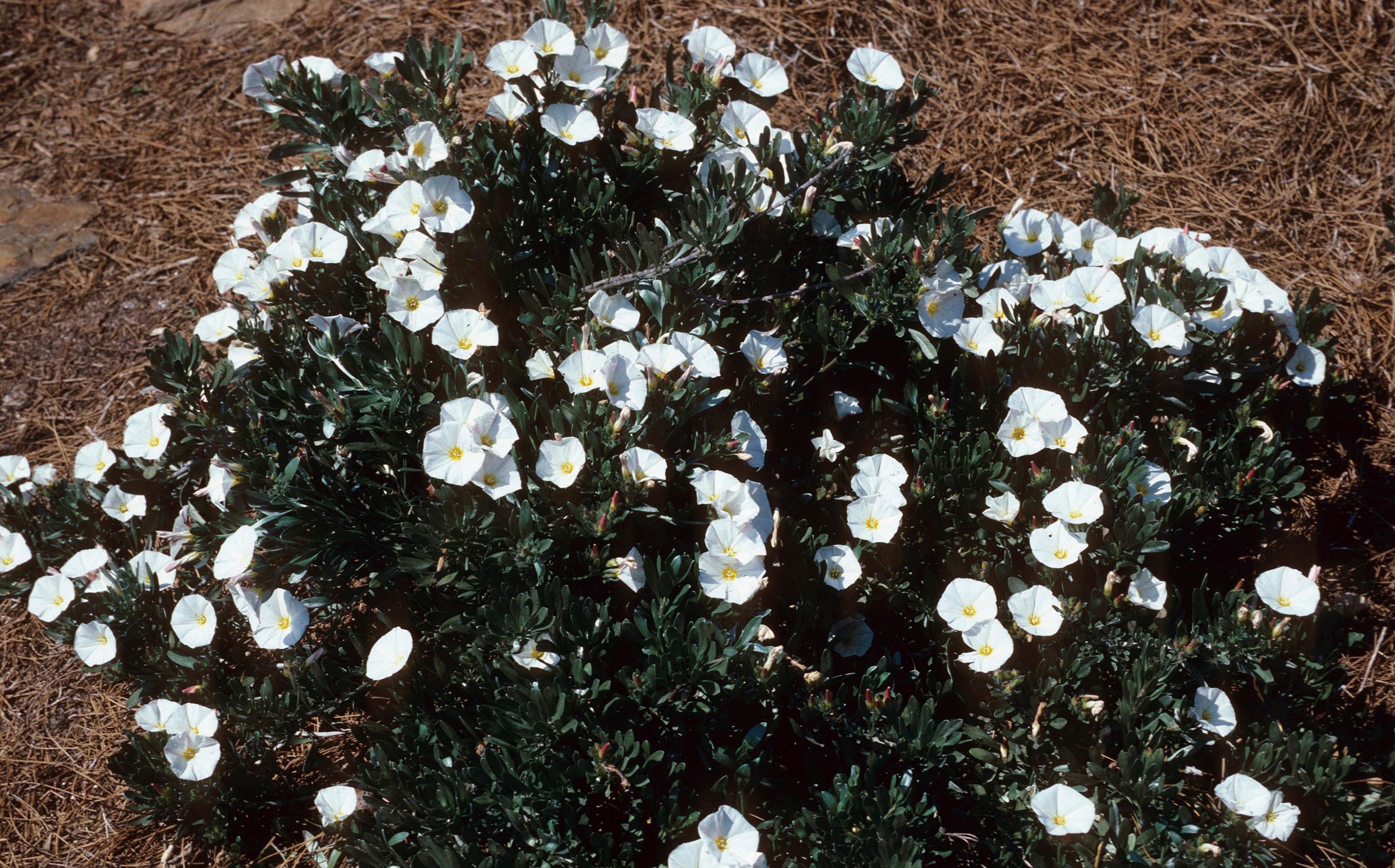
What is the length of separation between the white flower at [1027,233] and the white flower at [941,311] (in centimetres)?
38

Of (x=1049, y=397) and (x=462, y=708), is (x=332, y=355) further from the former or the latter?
(x=1049, y=397)

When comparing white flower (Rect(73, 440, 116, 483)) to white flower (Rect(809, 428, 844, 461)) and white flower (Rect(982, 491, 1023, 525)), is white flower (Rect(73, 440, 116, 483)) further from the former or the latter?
white flower (Rect(982, 491, 1023, 525))

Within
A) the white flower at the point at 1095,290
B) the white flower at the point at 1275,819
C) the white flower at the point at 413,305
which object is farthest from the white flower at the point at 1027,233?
the white flower at the point at 413,305

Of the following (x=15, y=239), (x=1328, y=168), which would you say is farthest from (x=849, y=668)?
(x=15, y=239)

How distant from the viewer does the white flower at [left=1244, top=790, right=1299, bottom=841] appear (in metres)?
2.07

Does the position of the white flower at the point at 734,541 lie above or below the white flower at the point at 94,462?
above

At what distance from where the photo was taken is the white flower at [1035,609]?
2.25 m

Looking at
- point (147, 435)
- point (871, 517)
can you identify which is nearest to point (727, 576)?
point (871, 517)

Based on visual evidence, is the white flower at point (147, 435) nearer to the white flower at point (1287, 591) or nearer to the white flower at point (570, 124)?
the white flower at point (570, 124)

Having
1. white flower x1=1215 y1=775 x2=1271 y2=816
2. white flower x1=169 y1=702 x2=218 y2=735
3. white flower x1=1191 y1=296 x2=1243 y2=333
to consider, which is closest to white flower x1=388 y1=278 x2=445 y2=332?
white flower x1=169 y1=702 x2=218 y2=735

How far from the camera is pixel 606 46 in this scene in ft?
9.18

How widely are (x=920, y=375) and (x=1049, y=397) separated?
Answer: 35 centimetres

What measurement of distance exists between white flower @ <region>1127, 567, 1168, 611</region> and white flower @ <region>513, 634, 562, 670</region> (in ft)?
4.46

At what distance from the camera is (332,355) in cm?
233
